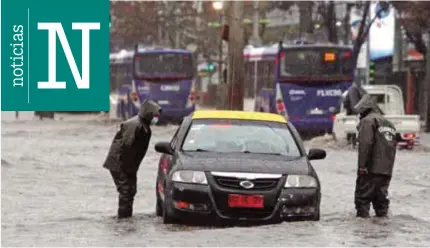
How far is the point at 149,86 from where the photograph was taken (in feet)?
153

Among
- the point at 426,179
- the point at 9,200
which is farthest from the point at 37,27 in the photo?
the point at 426,179

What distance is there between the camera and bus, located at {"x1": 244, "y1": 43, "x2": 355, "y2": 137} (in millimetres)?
37281

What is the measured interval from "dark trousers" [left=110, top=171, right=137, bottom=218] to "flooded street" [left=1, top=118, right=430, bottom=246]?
0.18 meters

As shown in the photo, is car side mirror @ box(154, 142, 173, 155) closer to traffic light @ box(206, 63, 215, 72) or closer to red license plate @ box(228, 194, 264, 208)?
red license plate @ box(228, 194, 264, 208)

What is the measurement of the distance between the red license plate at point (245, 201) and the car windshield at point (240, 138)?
1.16 meters

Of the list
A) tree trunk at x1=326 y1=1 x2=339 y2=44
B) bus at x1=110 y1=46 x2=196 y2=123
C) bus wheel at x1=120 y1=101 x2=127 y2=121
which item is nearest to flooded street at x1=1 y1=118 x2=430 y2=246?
bus at x1=110 y1=46 x2=196 y2=123

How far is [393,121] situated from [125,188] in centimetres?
1620

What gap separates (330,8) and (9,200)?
102 ft

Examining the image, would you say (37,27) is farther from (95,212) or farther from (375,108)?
(375,108)

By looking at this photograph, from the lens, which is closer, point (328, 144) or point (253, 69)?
point (328, 144)

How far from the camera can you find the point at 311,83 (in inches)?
1470

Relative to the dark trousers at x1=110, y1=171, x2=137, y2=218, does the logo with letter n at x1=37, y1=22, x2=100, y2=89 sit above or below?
above

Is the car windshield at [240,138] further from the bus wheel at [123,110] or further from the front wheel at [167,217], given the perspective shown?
the bus wheel at [123,110]

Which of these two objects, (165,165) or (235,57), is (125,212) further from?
(235,57)
